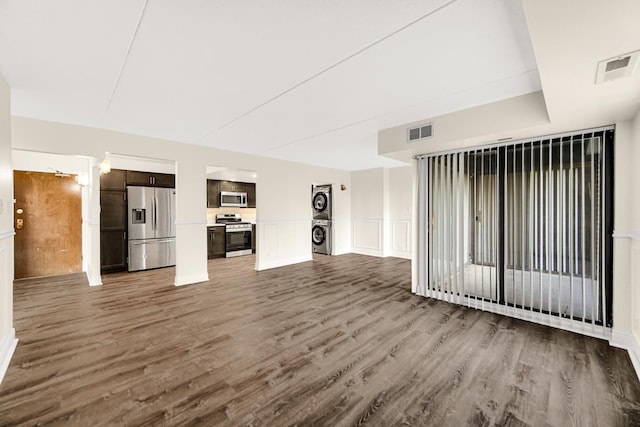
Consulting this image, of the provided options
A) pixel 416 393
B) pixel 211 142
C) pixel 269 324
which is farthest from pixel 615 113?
pixel 211 142

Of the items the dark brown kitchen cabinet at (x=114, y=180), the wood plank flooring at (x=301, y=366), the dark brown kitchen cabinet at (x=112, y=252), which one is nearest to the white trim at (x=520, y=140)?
the wood plank flooring at (x=301, y=366)

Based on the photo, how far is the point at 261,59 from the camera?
2.01 meters

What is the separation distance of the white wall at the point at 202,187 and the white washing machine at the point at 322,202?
9.4 inches

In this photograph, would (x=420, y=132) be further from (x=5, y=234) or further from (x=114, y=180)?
(x=114, y=180)

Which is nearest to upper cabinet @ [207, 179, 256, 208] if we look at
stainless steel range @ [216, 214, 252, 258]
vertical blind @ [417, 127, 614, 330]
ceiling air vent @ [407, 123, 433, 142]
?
stainless steel range @ [216, 214, 252, 258]

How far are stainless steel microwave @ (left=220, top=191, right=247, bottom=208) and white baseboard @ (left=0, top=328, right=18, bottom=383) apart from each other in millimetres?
5124

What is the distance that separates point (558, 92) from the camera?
74.3 inches

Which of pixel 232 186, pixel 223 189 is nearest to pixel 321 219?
pixel 232 186

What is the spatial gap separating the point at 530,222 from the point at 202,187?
4714 mm

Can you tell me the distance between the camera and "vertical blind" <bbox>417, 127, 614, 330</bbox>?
2.66 meters

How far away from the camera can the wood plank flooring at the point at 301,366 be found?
1651mm

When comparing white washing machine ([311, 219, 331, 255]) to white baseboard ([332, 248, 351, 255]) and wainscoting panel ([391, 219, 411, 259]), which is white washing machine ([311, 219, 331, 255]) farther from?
wainscoting panel ([391, 219, 411, 259])

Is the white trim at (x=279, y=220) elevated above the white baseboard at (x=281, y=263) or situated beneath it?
elevated above

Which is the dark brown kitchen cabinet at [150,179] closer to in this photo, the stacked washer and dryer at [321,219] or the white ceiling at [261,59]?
the white ceiling at [261,59]
